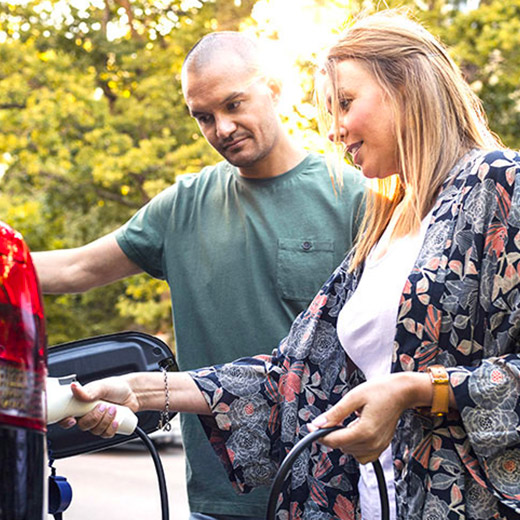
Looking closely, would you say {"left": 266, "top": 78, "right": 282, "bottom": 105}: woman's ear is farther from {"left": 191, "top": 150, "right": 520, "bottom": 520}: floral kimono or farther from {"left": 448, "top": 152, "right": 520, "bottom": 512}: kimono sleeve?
{"left": 448, "top": 152, "right": 520, "bottom": 512}: kimono sleeve

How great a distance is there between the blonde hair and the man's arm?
1.25 meters

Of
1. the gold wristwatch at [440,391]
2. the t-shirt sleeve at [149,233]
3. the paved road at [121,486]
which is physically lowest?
the paved road at [121,486]

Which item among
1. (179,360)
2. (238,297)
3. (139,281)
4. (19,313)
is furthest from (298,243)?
(139,281)

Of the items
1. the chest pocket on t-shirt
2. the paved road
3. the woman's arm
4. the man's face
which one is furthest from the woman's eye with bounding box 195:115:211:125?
the paved road

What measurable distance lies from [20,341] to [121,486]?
10.8 m

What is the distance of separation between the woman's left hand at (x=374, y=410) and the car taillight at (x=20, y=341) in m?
0.55

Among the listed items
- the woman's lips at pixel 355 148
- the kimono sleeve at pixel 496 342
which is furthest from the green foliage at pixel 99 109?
the kimono sleeve at pixel 496 342

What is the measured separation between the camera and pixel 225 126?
291cm

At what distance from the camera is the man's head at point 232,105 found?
294 centimetres

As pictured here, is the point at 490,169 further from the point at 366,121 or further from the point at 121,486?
the point at 121,486

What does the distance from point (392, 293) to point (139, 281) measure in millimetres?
13559

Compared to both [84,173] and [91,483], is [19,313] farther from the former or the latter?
[84,173]

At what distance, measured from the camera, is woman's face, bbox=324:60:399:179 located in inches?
75.3

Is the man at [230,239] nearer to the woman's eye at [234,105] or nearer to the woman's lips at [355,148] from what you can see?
the woman's eye at [234,105]
